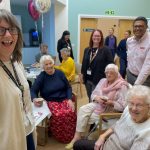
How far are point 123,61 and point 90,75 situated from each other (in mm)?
2691

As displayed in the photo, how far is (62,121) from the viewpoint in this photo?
2908 millimetres

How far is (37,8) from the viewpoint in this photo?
5.00 m

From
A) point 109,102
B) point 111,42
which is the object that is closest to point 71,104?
point 109,102

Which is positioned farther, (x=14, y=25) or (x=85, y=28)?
(x=85, y=28)

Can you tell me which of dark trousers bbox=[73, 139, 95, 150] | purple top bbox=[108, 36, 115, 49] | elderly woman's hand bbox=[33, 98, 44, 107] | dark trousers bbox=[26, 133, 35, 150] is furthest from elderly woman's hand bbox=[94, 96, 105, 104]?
purple top bbox=[108, 36, 115, 49]

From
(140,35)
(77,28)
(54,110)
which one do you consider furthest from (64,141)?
(77,28)

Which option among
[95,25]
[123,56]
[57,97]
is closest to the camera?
[57,97]

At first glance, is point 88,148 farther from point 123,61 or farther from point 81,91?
point 123,61

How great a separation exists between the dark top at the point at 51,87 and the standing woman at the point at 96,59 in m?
0.38

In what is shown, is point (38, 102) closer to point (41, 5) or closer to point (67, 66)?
point (67, 66)

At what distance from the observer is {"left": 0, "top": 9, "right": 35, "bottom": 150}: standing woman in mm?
1060

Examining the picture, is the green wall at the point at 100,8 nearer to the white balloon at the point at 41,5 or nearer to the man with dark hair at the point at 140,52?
the white balloon at the point at 41,5

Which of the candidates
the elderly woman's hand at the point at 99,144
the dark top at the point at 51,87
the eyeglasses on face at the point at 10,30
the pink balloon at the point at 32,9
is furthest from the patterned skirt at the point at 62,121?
the pink balloon at the point at 32,9

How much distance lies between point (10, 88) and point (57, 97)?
1.98 metres
